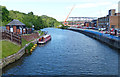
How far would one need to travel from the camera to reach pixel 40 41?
59312 millimetres

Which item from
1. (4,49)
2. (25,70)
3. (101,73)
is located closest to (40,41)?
(4,49)

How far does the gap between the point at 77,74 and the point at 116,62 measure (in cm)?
1212

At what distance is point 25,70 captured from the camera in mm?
27844

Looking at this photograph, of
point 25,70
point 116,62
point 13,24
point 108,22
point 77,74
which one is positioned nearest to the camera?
point 77,74

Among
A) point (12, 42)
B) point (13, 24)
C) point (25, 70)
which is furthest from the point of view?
point (13, 24)

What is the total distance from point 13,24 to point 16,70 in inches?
1323

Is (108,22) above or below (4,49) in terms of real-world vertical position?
above

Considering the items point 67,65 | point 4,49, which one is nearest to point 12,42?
point 4,49

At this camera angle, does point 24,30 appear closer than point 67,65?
No

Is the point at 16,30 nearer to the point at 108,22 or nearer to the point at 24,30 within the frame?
the point at 24,30

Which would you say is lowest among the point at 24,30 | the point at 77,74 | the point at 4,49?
the point at 77,74

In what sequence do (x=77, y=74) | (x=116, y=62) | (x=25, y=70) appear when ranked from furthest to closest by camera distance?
(x=116, y=62) → (x=25, y=70) → (x=77, y=74)

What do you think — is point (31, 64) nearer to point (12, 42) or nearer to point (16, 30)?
point (12, 42)

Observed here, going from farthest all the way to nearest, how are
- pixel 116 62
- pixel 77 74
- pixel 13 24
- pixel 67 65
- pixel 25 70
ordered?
1. pixel 13 24
2. pixel 116 62
3. pixel 67 65
4. pixel 25 70
5. pixel 77 74
